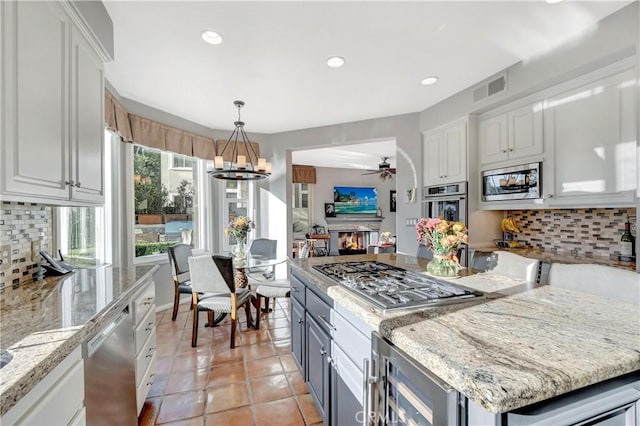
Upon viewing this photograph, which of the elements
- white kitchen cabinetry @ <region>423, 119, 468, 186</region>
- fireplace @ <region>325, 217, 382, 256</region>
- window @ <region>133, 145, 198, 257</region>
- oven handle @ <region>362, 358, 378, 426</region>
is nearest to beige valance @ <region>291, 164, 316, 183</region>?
fireplace @ <region>325, 217, 382, 256</region>

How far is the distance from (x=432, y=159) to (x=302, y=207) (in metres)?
4.93

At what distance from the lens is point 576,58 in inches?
89.4

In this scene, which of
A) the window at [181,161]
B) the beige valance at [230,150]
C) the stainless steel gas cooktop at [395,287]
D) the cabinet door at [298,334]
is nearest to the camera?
the stainless steel gas cooktop at [395,287]

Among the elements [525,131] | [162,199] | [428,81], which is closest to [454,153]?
[525,131]

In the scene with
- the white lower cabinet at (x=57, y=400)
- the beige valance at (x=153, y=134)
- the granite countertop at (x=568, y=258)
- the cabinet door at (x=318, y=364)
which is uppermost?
the beige valance at (x=153, y=134)

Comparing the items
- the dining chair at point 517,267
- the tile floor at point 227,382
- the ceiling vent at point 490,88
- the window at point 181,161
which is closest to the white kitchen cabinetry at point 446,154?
the ceiling vent at point 490,88

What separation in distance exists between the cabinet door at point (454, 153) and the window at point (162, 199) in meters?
3.57

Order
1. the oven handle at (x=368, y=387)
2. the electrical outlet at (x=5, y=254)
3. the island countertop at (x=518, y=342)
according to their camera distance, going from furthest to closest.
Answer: the electrical outlet at (x=5, y=254)
the oven handle at (x=368, y=387)
the island countertop at (x=518, y=342)

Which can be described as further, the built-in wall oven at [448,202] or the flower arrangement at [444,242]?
the built-in wall oven at [448,202]

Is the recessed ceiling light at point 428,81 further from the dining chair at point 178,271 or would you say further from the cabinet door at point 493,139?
the dining chair at point 178,271

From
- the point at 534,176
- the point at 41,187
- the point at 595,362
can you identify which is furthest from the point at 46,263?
the point at 534,176

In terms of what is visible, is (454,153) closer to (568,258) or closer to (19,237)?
(568,258)

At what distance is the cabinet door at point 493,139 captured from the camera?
3.05 meters

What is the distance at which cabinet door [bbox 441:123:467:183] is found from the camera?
3.36 meters
